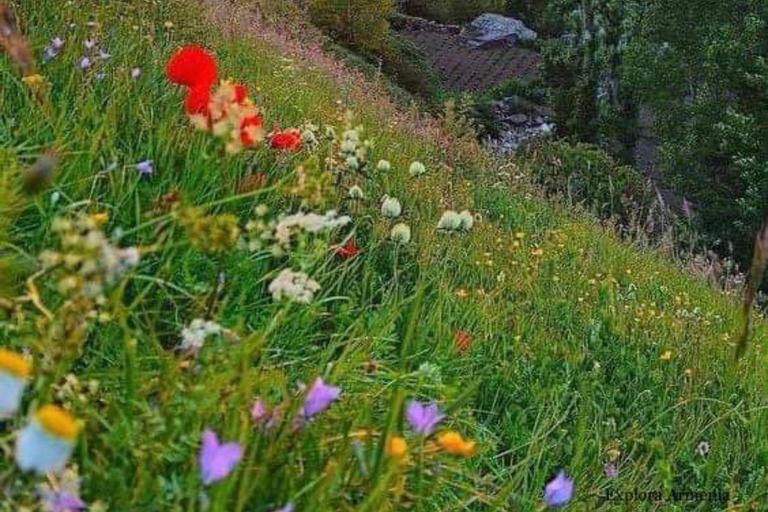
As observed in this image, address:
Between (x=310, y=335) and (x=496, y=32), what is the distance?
33.1 meters

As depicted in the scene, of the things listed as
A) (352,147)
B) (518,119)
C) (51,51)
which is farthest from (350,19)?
(352,147)

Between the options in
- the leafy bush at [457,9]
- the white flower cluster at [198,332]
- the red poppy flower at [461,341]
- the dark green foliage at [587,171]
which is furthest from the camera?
the leafy bush at [457,9]

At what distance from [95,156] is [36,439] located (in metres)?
1.65

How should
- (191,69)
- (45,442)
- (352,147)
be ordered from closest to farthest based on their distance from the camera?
(45,442) → (191,69) → (352,147)

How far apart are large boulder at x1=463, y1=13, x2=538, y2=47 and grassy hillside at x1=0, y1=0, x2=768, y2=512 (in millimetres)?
29831

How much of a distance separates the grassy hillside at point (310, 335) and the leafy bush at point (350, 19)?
15.9 meters

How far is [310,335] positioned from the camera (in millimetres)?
2059

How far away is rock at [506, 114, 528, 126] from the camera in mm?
24031

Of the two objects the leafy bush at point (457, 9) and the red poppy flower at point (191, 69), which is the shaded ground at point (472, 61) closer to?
the leafy bush at point (457, 9)

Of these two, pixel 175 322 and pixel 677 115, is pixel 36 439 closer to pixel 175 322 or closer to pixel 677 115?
pixel 175 322

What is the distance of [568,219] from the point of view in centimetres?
619

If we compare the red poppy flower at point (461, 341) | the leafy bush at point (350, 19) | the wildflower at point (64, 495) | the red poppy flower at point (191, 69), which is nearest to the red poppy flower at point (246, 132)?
the red poppy flower at point (191, 69)

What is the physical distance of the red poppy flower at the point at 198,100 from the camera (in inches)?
68.2

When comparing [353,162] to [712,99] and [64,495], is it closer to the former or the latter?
[64,495]
